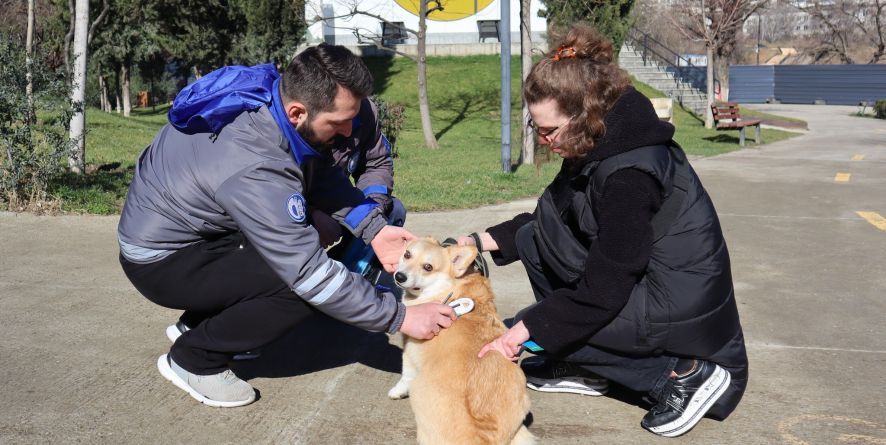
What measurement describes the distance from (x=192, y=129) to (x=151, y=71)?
119ft

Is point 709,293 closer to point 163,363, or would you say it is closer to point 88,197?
point 163,363

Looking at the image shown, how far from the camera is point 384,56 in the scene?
3322cm

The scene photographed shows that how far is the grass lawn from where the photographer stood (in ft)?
28.3

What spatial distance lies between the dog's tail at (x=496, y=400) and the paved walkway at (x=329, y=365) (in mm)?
475

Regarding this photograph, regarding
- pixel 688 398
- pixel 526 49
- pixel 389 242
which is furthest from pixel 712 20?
pixel 688 398

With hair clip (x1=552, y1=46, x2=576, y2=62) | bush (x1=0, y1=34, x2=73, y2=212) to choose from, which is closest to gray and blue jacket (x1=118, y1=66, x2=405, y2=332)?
hair clip (x1=552, y1=46, x2=576, y2=62)

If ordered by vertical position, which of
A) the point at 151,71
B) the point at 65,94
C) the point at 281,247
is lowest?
the point at 281,247

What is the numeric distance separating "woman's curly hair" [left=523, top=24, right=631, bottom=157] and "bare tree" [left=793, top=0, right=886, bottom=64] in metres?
48.1

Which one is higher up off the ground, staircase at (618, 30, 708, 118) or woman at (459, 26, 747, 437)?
staircase at (618, 30, 708, 118)

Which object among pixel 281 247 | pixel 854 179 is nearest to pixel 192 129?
pixel 281 247

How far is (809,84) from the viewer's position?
42.3m

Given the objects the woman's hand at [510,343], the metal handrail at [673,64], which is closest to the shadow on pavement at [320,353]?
the woman's hand at [510,343]

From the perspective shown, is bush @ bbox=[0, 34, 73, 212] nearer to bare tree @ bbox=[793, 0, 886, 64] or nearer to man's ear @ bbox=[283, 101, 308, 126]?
man's ear @ bbox=[283, 101, 308, 126]

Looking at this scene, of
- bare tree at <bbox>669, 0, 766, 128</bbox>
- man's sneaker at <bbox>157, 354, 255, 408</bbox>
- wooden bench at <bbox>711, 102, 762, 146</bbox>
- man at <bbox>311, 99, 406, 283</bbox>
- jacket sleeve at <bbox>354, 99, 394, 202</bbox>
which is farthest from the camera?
bare tree at <bbox>669, 0, 766, 128</bbox>
